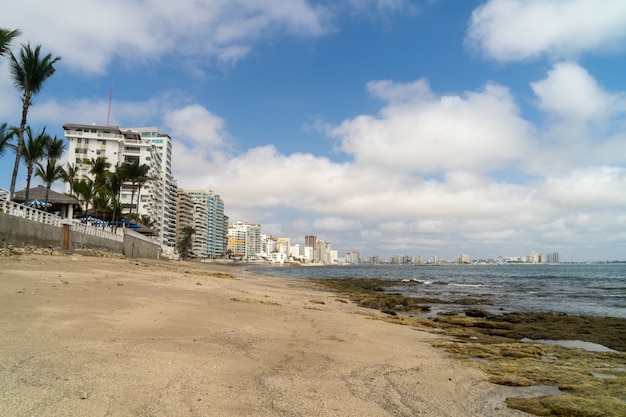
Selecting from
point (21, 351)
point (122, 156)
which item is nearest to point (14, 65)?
point (21, 351)

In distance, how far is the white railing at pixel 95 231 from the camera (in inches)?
1159

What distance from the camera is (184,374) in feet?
16.4

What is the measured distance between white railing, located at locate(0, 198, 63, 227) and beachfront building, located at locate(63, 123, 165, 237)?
208ft

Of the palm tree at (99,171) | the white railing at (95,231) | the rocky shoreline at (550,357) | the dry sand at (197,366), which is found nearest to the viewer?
the dry sand at (197,366)

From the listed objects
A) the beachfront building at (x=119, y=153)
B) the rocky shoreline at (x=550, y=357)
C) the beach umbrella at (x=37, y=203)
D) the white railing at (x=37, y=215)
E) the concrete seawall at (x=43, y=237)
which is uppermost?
the beachfront building at (x=119, y=153)

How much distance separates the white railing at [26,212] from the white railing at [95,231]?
9.57 ft

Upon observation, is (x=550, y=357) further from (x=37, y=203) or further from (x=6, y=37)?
(x=37, y=203)

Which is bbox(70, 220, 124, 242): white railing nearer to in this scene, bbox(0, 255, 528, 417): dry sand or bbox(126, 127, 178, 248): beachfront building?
bbox(0, 255, 528, 417): dry sand

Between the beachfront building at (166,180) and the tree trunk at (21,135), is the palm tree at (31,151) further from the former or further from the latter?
the beachfront building at (166,180)

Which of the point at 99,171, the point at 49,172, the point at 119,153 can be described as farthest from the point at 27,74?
the point at 119,153

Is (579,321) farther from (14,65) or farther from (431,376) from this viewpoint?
(14,65)

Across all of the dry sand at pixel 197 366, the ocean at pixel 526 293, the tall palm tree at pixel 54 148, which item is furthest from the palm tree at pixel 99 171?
the dry sand at pixel 197 366

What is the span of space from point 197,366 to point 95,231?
3284 cm

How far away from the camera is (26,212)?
21.6 metres
